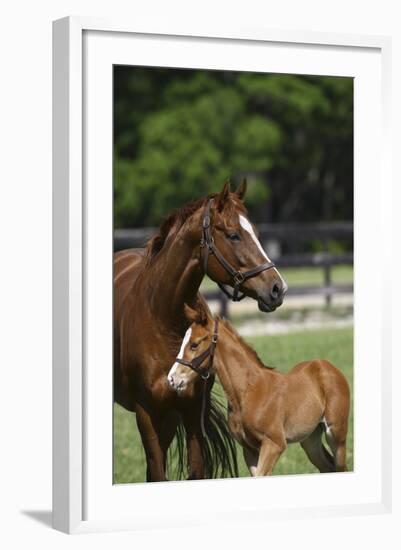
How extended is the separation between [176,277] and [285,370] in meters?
1.76

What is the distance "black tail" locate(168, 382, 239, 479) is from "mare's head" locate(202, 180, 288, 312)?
28.0 inches

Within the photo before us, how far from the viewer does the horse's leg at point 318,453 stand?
21.7 ft

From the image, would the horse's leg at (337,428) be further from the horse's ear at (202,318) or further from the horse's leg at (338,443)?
the horse's ear at (202,318)

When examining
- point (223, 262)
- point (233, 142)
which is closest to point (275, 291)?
point (223, 262)

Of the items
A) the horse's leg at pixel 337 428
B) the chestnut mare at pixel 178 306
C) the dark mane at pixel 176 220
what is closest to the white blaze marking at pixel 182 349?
the chestnut mare at pixel 178 306

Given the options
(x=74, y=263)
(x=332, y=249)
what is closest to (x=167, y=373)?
(x=74, y=263)

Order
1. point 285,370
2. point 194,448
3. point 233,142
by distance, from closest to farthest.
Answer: point 194,448 < point 285,370 < point 233,142

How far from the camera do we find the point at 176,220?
605 cm

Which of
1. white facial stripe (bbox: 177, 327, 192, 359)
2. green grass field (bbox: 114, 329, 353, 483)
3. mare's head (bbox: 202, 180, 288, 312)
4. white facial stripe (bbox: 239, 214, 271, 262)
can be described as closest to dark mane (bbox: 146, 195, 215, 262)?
mare's head (bbox: 202, 180, 288, 312)

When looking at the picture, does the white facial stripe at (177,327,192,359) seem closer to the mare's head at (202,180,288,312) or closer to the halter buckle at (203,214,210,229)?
the mare's head at (202,180,288,312)

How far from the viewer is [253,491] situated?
6.31m

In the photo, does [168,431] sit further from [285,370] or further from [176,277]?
[285,370]

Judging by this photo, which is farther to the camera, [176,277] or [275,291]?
[176,277]

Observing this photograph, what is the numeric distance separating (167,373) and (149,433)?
36 centimetres
